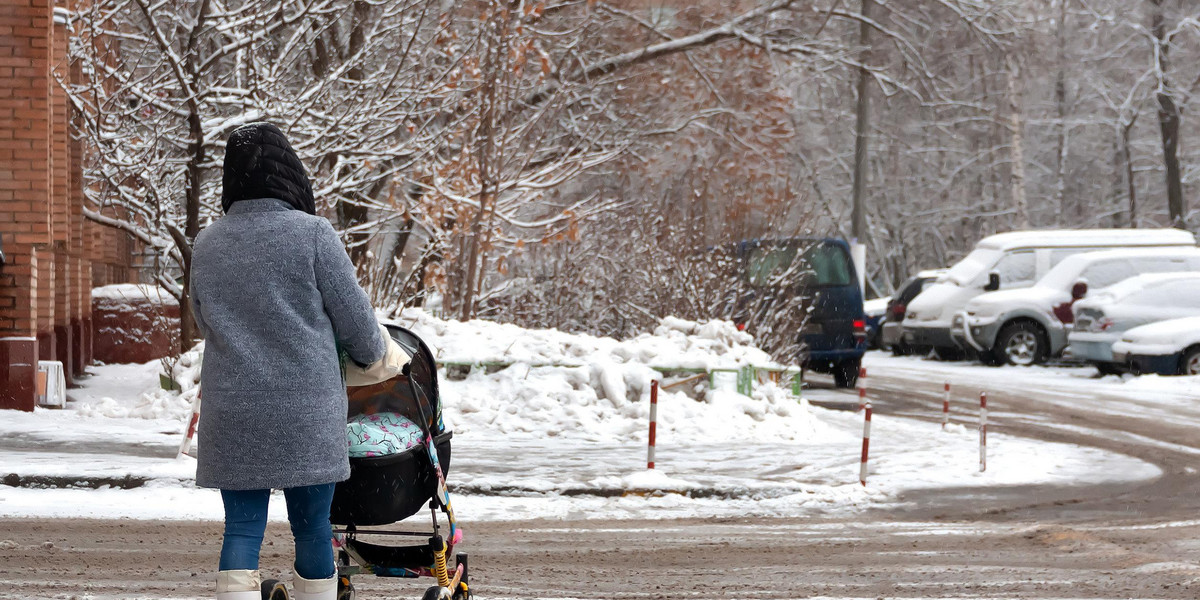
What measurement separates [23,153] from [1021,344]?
17.8m

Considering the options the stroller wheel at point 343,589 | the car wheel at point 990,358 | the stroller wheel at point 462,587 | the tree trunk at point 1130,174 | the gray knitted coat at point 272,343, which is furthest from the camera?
the tree trunk at point 1130,174

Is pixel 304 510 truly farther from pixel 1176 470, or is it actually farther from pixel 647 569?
pixel 1176 470

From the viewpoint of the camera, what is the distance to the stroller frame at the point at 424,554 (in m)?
5.10

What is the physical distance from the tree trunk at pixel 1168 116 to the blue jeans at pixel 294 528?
36222 mm

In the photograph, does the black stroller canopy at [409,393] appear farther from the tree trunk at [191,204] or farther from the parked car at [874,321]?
the parked car at [874,321]

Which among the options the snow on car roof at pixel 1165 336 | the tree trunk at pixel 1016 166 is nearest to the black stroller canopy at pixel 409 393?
the snow on car roof at pixel 1165 336

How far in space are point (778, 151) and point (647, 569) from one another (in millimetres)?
17724

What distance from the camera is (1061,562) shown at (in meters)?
7.88

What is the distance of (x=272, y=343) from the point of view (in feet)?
14.7

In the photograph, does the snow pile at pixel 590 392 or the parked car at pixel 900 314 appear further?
the parked car at pixel 900 314

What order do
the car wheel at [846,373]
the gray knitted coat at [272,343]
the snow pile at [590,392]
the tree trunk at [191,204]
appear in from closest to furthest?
the gray knitted coat at [272,343] < the snow pile at [590,392] < the tree trunk at [191,204] < the car wheel at [846,373]

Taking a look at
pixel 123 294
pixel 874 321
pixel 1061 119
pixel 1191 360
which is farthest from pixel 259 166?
pixel 1061 119

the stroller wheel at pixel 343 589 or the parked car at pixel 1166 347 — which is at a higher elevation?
the parked car at pixel 1166 347

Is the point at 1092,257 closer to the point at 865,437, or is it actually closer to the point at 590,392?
the point at 590,392
